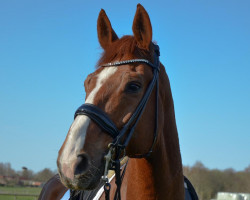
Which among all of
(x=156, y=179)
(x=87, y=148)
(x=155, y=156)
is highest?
(x=87, y=148)

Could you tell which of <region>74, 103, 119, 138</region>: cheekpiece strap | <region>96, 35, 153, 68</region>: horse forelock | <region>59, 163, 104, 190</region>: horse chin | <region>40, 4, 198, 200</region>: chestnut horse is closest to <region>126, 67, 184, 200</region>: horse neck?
<region>40, 4, 198, 200</region>: chestnut horse

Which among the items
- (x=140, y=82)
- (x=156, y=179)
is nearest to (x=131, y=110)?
(x=140, y=82)

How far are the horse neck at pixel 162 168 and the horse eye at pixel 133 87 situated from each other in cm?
45

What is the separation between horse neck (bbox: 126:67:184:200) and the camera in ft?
11.5

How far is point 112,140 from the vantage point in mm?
2957

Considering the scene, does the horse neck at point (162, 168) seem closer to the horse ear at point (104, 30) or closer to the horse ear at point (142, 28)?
the horse ear at point (142, 28)

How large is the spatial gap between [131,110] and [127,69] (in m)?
0.43

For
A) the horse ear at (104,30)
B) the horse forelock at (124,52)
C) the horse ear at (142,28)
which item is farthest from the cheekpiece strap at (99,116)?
the horse ear at (104,30)

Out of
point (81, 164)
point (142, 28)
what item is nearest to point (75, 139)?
point (81, 164)

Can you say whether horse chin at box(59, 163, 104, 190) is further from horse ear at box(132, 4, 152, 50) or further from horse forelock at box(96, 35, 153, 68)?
horse ear at box(132, 4, 152, 50)

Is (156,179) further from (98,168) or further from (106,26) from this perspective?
(106,26)

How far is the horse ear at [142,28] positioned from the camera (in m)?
3.50

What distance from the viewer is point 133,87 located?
3.21 m

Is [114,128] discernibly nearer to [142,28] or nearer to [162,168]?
[162,168]
